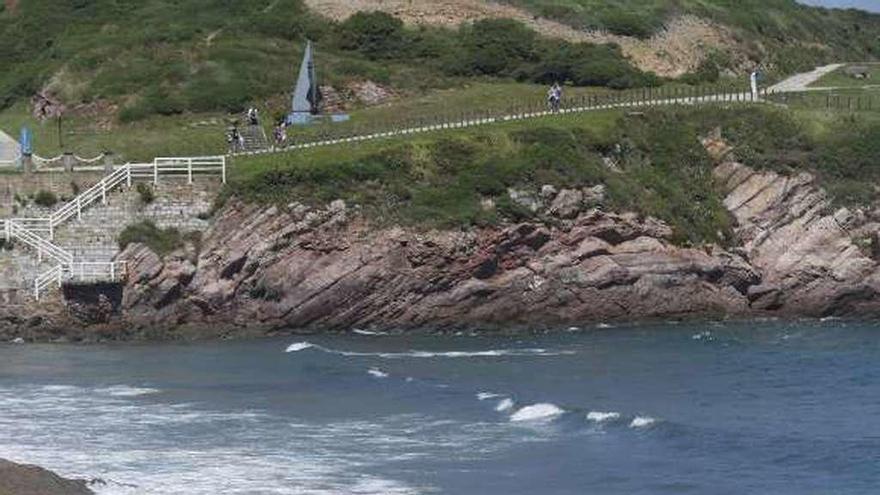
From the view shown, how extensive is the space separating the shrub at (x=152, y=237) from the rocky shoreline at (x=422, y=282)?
40 centimetres

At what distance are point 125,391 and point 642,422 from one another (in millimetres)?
14900

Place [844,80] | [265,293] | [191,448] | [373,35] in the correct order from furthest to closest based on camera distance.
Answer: [844,80] → [373,35] → [265,293] → [191,448]

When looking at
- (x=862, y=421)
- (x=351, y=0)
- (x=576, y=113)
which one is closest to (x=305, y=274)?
(x=576, y=113)

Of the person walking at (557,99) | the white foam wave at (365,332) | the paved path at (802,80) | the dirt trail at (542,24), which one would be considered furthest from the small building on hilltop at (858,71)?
the white foam wave at (365,332)

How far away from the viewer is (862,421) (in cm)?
4316

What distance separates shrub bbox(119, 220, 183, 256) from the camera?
210ft

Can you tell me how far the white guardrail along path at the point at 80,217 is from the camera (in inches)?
2507

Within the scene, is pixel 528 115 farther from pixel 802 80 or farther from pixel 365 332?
pixel 802 80

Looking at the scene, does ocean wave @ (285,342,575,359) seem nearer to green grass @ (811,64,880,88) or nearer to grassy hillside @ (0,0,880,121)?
grassy hillside @ (0,0,880,121)

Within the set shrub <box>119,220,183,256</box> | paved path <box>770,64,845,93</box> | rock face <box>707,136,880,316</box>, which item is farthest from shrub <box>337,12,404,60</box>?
shrub <box>119,220,183,256</box>

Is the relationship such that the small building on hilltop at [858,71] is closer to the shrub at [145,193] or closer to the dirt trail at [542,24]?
the dirt trail at [542,24]

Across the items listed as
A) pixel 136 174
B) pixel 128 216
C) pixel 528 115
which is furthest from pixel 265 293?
Result: pixel 528 115

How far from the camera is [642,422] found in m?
42.7

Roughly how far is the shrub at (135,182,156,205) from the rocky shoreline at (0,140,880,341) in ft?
6.64
